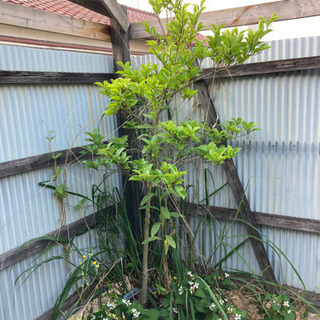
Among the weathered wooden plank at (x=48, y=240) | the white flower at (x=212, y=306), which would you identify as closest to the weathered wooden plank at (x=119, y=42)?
the weathered wooden plank at (x=48, y=240)

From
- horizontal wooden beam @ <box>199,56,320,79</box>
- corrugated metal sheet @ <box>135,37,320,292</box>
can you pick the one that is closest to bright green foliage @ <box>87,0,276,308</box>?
horizontal wooden beam @ <box>199,56,320,79</box>

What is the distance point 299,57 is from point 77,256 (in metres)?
2.10

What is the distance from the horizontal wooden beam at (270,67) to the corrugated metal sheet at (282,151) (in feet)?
0.18

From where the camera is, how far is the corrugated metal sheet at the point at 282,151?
203 cm

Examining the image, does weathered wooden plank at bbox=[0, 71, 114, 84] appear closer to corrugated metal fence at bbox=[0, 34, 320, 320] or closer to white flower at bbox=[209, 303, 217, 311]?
corrugated metal fence at bbox=[0, 34, 320, 320]

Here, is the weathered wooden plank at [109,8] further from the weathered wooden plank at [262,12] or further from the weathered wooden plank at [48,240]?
the weathered wooden plank at [48,240]

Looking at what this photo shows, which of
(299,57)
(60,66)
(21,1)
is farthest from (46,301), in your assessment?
(21,1)

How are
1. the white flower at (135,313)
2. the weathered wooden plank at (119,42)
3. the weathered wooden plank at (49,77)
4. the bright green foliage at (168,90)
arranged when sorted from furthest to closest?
the weathered wooden plank at (119,42) → the white flower at (135,313) → the weathered wooden plank at (49,77) → the bright green foliage at (168,90)

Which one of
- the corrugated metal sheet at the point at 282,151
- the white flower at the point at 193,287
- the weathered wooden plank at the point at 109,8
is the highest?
the weathered wooden plank at the point at 109,8

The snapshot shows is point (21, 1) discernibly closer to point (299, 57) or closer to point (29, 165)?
point (29, 165)

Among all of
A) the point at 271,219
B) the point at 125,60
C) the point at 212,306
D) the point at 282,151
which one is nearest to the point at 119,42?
the point at 125,60

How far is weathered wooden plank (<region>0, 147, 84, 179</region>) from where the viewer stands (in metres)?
1.79

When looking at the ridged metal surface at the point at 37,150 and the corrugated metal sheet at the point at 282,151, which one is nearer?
the ridged metal surface at the point at 37,150

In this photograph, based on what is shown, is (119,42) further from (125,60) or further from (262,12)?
(262,12)
